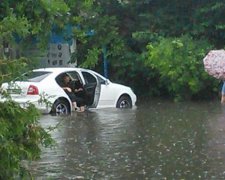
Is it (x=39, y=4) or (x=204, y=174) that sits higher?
(x=39, y=4)

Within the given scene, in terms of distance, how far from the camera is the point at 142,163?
12.3 metres

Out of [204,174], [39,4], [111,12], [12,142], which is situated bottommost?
[204,174]

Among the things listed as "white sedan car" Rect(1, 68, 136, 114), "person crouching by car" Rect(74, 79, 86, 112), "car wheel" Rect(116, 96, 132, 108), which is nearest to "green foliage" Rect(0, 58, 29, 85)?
"white sedan car" Rect(1, 68, 136, 114)

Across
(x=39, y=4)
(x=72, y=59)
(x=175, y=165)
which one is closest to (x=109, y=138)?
(x=175, y=165)

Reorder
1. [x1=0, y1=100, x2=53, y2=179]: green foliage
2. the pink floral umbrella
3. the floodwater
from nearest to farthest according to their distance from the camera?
[x1=0, y1=100, x2=53, y2=179]: green foliage < the floodwater < the pink floral umbrella

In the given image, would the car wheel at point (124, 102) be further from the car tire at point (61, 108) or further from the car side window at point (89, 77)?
the car tire at point (61, 108)

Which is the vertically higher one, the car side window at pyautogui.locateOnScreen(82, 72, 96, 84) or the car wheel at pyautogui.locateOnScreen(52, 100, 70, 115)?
the car side window at pyautogui.locateOnScreen(82, 72, 96, 84)

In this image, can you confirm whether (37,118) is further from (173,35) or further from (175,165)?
(173,35)

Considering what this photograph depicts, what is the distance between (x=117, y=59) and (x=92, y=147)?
50.4 ft

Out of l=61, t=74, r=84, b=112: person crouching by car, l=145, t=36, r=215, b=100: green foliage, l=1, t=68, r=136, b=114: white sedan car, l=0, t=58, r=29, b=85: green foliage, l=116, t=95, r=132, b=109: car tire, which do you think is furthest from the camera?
l=145, t=36, r=215, b=100: green foliage

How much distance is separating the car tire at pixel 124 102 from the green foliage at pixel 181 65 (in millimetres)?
2501

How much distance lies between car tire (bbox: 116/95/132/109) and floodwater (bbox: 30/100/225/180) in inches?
106

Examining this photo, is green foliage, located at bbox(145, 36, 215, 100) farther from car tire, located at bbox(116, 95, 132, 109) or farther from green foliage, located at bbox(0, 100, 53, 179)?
green foliage, located at bbox(0, 100, 53, 179)

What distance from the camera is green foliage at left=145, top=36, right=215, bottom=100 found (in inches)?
1056
